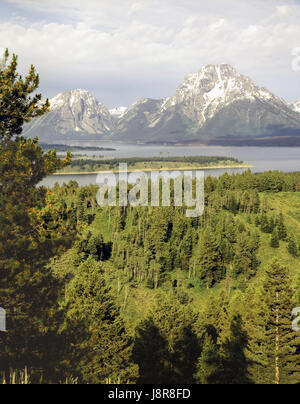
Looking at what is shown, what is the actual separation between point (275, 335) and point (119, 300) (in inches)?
1785

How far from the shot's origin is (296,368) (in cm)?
3112

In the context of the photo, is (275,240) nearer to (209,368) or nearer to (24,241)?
(209,368)

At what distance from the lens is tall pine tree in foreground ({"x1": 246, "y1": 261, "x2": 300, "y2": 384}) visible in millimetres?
31766

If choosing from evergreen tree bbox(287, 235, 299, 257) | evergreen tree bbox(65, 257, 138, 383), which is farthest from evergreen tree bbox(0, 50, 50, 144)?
evergreen tree bbox(287, 235, 299, 257)

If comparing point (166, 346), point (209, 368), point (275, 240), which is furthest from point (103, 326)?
point (275, 240)

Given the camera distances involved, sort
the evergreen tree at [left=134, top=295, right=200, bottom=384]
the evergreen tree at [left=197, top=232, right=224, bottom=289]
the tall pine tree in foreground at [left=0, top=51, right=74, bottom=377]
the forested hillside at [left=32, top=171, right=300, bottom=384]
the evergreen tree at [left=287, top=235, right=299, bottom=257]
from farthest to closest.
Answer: the evergreen tree at [left=287, top=235, right=299, bottom=257]
the evergreen tree at [left=197, top=232, right=224, bottom=289]
the evergreen tree at [left=134, top=295, right=200, bottom=384]
the forested hillside at [left=32, top=171, right=300, bottom=384]
the tall pine tree in foreground at [left=0, top=51, right=74, bottom=377]

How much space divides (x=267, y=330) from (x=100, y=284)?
1869cm

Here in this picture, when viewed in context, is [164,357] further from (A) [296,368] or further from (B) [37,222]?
(B) [37,222]

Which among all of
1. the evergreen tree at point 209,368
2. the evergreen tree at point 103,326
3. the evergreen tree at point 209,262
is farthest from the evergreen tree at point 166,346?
the evergreen tree at point 209,262

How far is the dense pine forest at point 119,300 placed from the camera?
17781 millimetres

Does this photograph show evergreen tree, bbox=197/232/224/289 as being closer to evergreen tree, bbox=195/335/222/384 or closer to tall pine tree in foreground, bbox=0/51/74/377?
evergreen tree, bbox=195/335/222/384

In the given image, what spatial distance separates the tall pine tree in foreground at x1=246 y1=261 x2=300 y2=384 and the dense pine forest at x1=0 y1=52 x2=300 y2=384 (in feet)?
0.31
